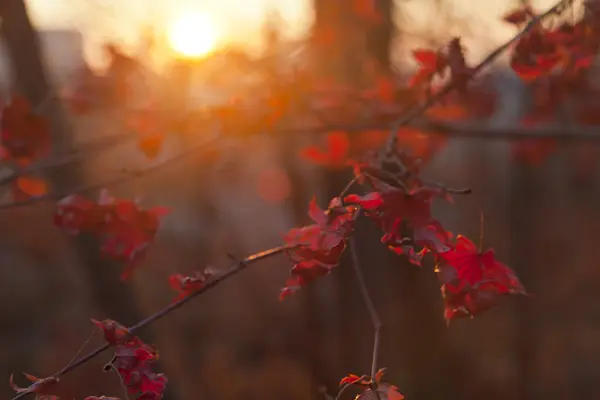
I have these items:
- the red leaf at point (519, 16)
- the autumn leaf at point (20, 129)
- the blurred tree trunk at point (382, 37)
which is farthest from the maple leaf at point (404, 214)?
the blurred tree trunk at point (382, 37)

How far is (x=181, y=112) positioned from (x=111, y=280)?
0.90 m

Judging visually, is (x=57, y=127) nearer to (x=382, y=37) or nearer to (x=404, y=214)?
(x=382, y=37)

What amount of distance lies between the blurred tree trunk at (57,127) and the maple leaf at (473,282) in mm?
1714

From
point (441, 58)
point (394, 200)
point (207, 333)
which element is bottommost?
point (207, 333)

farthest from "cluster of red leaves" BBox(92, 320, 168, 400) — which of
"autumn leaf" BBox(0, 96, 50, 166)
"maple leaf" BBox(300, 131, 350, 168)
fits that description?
"maple leaf" BBox(300, 131, 350, 168)

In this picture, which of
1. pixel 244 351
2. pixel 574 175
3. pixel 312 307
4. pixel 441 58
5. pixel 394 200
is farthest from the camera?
pixel 574 175

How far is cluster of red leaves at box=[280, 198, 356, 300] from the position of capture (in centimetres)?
109

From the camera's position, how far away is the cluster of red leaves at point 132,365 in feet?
3.66

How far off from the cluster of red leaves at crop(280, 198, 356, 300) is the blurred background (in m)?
0.32

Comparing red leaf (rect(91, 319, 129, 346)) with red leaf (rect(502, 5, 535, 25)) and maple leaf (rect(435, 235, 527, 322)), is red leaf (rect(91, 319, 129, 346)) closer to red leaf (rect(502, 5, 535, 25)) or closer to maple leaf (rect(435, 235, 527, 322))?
maple leaf (rect(435, 235, 527, 322))

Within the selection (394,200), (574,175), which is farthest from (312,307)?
(574,175)

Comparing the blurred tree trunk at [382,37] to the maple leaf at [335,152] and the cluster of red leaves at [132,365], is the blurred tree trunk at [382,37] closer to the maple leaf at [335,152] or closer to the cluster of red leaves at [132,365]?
the maple leaf at [335,152]

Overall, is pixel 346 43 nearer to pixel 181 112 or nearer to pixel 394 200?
pixel 181 112

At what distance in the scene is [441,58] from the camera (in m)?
1.68
